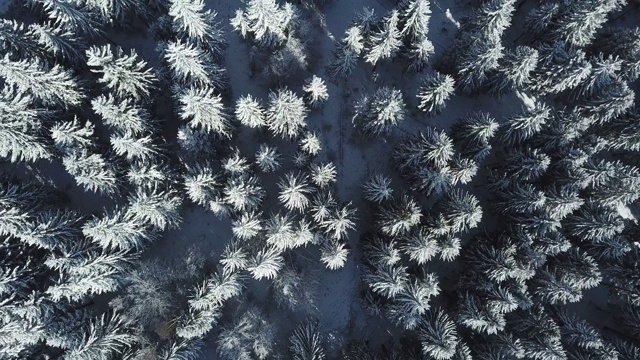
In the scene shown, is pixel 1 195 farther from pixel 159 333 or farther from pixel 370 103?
pixel 370 103

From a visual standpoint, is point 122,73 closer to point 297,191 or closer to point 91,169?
point 91,169

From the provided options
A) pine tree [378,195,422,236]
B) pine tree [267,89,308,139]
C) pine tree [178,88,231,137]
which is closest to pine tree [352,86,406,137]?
pine tree [267,89,308,139]

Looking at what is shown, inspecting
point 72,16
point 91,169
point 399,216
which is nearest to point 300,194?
point 399,216

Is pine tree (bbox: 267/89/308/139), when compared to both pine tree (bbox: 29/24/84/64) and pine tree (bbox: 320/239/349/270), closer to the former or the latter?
pine tree (bbox: 320/239/349/270)

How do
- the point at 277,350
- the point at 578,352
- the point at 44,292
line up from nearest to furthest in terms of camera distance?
1. the point at 44,292
2. the point at 578,352
3. the point at 277,350

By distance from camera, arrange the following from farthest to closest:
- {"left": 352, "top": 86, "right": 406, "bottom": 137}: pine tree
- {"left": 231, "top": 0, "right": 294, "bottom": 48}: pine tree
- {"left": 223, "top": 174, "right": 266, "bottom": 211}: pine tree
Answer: {"left": 352, "top": 86, "right": 406, "bottom": 137}: pine tree → {"left": 231, "top": 0, "right": 294, "bottom": 48}: pine tree → {"left": 223, "top": 174, "right": 266, "bottom": 211}: pine tree

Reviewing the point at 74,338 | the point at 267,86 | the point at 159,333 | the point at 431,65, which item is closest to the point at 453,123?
the point at 431,65

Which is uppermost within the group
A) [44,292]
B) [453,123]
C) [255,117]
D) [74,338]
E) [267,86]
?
[267,86]

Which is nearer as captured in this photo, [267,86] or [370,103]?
[370,103]
